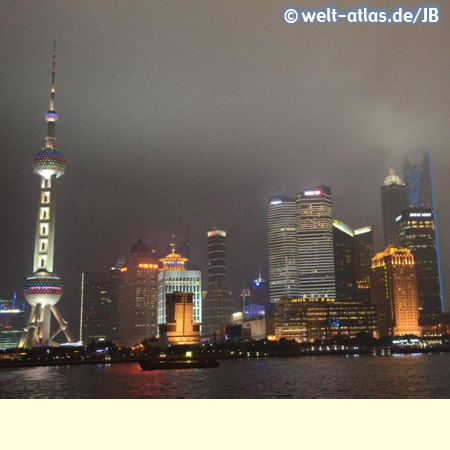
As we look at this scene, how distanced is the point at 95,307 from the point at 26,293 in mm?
76489

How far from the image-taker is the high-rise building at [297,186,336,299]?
149 m

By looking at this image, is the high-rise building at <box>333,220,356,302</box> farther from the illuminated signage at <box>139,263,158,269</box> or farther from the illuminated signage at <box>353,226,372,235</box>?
the illuminated signage at <box>139,263,158,269</box>

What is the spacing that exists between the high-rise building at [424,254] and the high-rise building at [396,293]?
9.01 metres

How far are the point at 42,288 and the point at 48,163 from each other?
1593 centimetres

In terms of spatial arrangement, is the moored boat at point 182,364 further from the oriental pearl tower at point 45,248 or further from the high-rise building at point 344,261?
the high-rise building at point 344,261

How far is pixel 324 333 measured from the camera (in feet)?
370

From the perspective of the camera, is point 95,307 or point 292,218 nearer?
point 95,307

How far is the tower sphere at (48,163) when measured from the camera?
7762 centimetres

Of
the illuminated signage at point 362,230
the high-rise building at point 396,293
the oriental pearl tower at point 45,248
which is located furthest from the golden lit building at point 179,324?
the illuminated signage at point 362,230

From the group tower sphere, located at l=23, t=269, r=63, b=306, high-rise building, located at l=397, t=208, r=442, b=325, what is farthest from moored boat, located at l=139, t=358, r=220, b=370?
high-rise building, located at l=397, t=208, r=442, b=325

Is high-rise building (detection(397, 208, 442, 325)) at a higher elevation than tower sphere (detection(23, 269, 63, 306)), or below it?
higher

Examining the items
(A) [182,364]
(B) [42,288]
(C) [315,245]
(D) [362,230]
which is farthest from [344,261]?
(A) [182,364]
